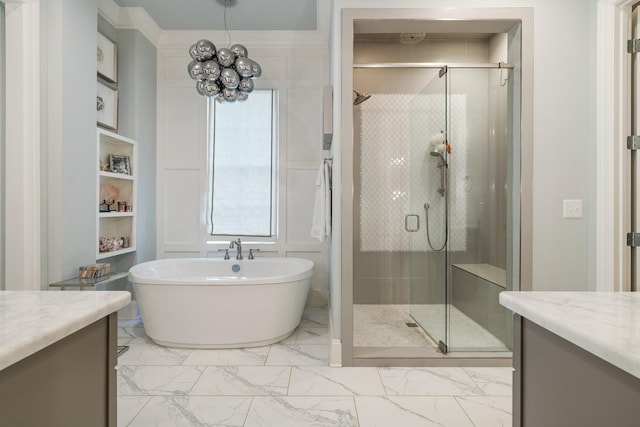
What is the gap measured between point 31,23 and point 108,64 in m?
0.98

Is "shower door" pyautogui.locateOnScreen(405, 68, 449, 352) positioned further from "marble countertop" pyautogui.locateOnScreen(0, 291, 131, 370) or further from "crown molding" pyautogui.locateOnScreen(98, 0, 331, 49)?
"marble countertop" pyautogui.locateOnScreen(0, 291, 131, 370)

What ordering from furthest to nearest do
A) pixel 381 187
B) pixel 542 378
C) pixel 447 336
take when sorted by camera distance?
pixel 381 187 → pixel 447 336 → pixel 542 378

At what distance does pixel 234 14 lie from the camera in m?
3.20

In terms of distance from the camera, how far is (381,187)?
352cm

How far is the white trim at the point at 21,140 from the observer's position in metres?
2.06

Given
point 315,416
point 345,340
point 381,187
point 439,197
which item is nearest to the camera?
point 315,416

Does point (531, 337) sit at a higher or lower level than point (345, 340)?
higher

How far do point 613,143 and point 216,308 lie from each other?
2685mm

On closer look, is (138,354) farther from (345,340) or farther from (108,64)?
(108,64)

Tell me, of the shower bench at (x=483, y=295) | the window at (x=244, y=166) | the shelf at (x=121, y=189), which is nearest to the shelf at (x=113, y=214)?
the shelf at (x=121, y=189)

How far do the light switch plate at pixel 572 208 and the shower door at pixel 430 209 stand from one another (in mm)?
731

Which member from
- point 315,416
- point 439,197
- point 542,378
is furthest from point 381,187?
point 542,378

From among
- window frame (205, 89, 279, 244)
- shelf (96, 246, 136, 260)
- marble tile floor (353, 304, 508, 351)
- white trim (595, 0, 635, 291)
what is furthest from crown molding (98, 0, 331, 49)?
marble tile floor (353, 304, 508, 351)

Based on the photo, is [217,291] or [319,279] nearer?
[217,291]
